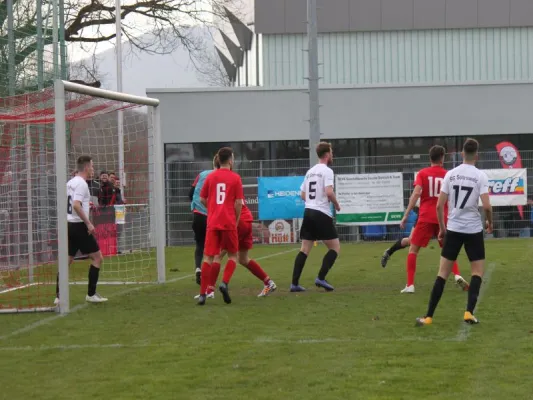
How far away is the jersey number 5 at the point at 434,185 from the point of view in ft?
42.0

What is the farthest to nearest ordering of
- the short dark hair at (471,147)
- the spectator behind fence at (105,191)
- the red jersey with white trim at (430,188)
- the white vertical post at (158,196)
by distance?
the spectator behind fence at (105,191) < the white vertical post at (158,196) < the red jersey with white trim at (430,188) < the short dark hair at (471,147)

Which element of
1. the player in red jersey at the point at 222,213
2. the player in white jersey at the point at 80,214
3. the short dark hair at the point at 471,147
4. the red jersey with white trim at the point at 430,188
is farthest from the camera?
the red jersey with white trim at the point at 430,188

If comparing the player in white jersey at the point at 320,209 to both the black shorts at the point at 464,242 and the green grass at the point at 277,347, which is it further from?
the black shorts at the point at 464,242

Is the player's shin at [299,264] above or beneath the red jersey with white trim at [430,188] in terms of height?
beneath

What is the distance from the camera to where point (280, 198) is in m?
28.2

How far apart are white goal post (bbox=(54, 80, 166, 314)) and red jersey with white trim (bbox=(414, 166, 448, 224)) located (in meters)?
4.35

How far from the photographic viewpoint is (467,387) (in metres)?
6.85

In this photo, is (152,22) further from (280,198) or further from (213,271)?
(213,271)

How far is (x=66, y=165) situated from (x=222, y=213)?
205 cm

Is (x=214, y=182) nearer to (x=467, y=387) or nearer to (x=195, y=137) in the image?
(x=467, y=387)

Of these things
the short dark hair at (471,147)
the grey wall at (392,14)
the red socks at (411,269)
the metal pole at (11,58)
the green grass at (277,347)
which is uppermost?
the grey wall at (392,14)

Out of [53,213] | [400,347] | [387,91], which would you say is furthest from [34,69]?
[387,91]

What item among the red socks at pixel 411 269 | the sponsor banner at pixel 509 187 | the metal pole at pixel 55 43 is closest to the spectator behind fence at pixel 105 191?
the metal pole at pixel 55 43

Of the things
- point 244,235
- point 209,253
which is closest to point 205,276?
point 209,253
